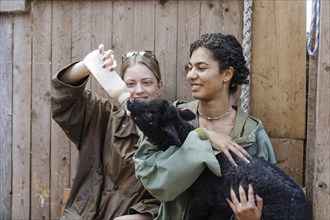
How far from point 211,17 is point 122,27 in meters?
0.69

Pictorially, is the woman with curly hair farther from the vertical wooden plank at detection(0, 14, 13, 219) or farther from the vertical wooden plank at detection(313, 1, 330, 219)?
the vertical wooden plank at detection(0, 14, 13, 219)

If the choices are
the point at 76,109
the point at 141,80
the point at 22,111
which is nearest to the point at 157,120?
the point at 141,80

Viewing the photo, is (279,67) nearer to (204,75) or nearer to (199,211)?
(204,75)

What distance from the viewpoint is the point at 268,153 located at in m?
3.32

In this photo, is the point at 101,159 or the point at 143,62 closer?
the point at 143,62

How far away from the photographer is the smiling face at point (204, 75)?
127 inches

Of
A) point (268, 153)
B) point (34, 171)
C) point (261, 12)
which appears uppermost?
point (261, 12)

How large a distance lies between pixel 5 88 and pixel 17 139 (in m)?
0.43

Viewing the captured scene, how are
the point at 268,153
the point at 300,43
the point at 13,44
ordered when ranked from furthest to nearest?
the point at 13,44
the point at 300,43
the point at 268,153

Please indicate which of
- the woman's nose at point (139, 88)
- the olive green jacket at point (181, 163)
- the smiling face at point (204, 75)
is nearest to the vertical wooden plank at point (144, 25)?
the woman's nose at point (139, 88)

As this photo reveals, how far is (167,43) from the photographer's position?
4008 mm

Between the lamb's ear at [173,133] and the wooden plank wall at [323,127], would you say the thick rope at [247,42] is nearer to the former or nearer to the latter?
the wooden plank wall at [323,127]

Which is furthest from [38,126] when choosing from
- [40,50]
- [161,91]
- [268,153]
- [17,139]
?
[268,153]

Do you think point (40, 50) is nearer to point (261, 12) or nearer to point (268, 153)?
point (261, 12)
